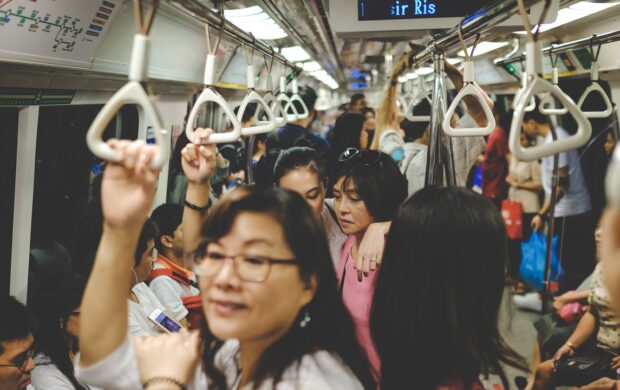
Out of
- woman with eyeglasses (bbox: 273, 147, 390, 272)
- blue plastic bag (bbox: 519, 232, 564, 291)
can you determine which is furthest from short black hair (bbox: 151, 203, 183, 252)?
blue plastic bag (bbox: 519, 232, 564, 291)

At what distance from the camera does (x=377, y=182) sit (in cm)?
231

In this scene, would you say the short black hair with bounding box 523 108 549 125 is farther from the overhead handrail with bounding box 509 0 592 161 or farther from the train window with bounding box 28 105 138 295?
the overhead handrail with bounding box 509 0 592 161

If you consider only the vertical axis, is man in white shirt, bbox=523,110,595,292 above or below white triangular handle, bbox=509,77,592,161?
below

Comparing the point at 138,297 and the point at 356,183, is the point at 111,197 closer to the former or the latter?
the point at 356,183

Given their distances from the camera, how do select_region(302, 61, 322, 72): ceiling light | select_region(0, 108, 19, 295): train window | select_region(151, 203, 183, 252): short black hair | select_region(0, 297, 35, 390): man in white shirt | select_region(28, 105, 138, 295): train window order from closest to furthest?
select_region(0, 297, 35, 390): man in white shirt
select_region(0, 108, 19, 295): train window
select_region(28, 105, 138, 295): train window
select_region(151, 203, 183, 252): short black hair
select_region(302, 61, 322, 72): ceiling light

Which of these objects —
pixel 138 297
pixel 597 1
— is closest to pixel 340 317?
pixel 138 297

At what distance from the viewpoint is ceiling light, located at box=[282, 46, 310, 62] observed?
5.45 meters

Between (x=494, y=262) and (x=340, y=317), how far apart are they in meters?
0.44

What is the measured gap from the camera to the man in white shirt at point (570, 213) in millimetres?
5363

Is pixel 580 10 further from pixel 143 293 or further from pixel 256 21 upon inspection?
pixel 143 293

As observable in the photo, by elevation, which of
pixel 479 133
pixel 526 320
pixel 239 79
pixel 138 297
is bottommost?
pixel 526 320

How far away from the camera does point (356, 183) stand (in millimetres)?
2307

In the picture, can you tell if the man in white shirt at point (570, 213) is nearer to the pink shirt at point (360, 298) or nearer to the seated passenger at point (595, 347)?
the seated passenger at point (595, 347)

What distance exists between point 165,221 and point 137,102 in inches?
96.3
